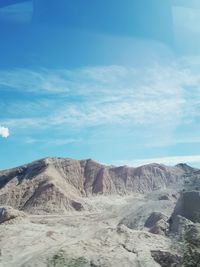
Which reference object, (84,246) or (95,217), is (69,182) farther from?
(84,246)

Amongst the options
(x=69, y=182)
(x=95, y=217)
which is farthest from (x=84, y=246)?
(x=69, y=182)

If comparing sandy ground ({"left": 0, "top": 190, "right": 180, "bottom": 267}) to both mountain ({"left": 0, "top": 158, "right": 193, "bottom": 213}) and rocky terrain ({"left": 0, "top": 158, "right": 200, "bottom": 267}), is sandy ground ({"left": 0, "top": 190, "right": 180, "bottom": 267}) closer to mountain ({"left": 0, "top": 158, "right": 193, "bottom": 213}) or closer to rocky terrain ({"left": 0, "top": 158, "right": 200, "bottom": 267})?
rocky terrain ({"left": 0, "top": 158, "right": 200, "bottom": 267})

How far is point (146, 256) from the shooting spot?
27578 millimetres

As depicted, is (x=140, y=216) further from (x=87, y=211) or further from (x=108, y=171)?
(x=108, y=171)

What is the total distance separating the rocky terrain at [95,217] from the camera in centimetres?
2702

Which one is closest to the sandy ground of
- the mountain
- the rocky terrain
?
the rocky terrain

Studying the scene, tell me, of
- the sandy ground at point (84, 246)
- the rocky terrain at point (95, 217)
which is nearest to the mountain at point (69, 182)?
the rocky terrain at point (95, 217)

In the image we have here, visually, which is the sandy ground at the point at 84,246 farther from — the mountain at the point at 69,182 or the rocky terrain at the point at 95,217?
the mountain at the point at 69,182

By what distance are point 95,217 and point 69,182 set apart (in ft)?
133

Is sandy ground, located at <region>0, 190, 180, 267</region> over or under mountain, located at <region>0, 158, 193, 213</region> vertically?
under

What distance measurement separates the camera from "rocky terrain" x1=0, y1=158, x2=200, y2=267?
27016 mm

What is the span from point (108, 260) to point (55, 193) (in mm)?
79081

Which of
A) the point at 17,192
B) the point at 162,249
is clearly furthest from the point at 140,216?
the point at 17,192

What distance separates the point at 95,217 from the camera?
8631 centimetres
